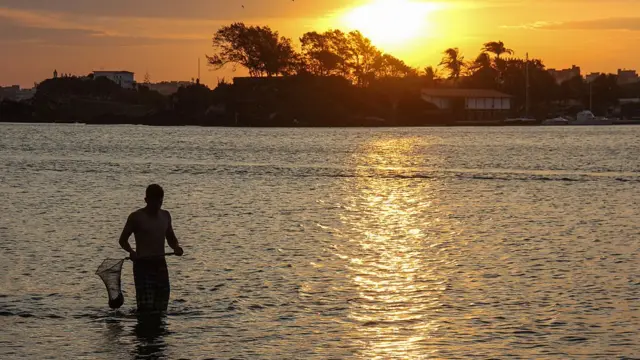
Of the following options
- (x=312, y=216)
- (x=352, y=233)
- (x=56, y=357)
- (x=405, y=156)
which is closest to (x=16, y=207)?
(x=312, y=216)

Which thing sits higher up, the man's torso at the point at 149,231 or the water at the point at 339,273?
the man's torso at the point at 149,231

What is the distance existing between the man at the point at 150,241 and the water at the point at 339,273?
0.89 m

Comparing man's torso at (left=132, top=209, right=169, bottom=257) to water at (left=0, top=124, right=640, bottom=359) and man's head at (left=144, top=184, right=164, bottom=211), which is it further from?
water at (left=0, top=124, right=640, bottom=359)

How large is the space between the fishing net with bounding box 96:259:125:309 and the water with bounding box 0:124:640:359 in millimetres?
346

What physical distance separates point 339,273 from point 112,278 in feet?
22.8

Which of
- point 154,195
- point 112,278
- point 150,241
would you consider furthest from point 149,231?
point 112,278

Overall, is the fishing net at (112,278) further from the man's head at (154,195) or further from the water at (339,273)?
the man's head at (154,195)

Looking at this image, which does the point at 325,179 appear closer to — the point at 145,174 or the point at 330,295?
the point at 145,174

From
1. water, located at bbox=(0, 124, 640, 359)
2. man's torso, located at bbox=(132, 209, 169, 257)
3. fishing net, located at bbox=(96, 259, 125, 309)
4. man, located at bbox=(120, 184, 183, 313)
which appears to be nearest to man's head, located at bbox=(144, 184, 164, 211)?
man, located at bbox=(120, 184, 183, 313)

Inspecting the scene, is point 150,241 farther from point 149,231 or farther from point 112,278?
point 112,278

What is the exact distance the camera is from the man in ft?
55.7

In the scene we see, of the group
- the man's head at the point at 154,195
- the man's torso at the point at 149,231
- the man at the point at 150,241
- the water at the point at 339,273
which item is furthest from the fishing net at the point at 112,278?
the man's head at the point at 154,195

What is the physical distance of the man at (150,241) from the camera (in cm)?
1698

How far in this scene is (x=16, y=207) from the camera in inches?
1652
